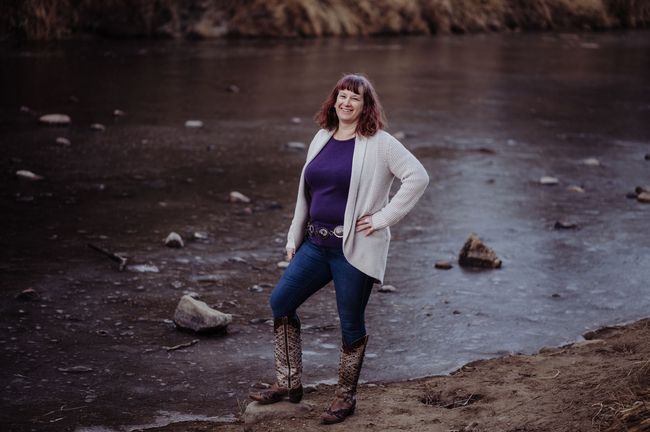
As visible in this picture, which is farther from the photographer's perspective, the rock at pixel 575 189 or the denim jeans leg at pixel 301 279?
the rock at pixel 575 189

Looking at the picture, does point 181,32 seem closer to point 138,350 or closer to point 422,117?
point 422,117

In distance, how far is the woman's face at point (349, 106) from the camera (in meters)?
4.84

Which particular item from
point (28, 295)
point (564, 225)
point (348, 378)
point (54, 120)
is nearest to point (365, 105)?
point (348, 378)

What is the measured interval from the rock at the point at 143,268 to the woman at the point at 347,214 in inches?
105

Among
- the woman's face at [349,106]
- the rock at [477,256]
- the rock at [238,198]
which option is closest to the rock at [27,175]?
the rock at [238,198]

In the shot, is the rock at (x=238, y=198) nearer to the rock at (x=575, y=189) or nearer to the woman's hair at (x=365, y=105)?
the rock at (x=575, y=189)

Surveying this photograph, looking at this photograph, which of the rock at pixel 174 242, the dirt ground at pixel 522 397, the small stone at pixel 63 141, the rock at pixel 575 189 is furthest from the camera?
the small stone at pixel 63 141

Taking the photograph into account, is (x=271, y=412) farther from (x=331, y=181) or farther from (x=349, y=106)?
(x=349, y=106)

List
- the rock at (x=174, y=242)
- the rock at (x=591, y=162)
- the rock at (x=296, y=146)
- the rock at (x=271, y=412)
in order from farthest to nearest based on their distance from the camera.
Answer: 1. the rock at (x=296, y=146)
2. the rock at (x=591, y=162)
3. the rock at (x=174, y=242)
4. the rock at (x=271, y=412)

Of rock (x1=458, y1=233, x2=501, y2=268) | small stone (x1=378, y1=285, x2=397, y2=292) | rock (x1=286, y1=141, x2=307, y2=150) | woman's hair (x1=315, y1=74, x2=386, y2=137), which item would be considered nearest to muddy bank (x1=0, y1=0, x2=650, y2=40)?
rock (x1=286, y1=141, x2=307, y2=150)

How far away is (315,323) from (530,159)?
20.9 ft

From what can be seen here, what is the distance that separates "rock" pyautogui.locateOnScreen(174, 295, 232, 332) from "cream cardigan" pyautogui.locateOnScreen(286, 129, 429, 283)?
1.76 metres

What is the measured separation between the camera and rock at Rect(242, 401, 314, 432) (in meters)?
4.90

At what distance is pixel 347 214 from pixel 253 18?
2323cm
